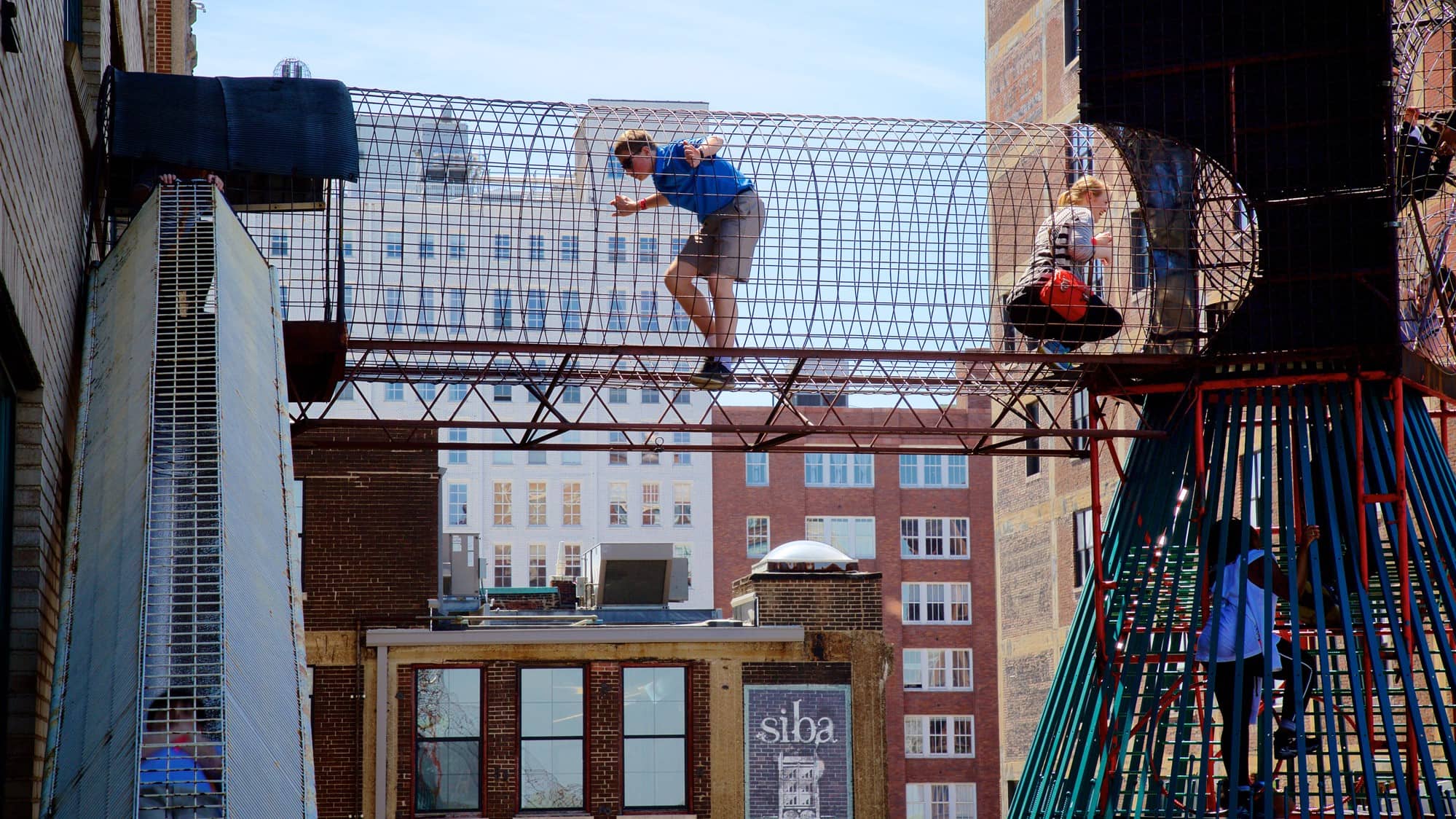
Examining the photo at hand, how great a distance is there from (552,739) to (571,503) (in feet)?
181

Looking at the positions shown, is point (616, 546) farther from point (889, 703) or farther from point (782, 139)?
point (889, 703)

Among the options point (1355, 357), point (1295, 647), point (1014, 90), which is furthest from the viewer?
point (1014, 90)

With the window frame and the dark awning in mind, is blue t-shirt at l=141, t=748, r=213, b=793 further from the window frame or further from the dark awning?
the window frame

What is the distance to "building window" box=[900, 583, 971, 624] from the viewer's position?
71.4 meters

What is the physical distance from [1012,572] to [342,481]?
21.8m

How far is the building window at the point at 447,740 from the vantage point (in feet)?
87.6

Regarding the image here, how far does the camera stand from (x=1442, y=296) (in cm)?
1508

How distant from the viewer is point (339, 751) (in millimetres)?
26500

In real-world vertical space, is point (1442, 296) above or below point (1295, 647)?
above

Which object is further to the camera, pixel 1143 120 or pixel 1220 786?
pixel 1143 120

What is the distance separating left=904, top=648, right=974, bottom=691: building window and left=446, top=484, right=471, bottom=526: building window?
2302 centimetres

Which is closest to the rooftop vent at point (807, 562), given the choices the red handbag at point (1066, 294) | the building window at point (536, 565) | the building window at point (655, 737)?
the building window at point (655, 737)

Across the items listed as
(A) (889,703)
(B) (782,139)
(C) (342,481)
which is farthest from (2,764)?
(A) (889,703)

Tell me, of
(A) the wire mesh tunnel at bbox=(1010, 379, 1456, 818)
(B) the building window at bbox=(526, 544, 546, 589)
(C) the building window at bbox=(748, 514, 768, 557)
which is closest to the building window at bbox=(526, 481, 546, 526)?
(B) the building window at bbox=(526, 544, 546, 589)
